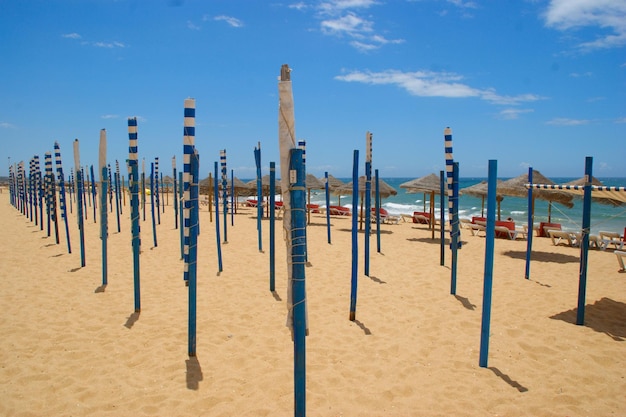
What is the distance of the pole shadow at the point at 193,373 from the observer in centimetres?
389

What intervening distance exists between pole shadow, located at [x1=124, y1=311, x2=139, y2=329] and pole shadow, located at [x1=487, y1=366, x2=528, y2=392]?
4.35 metres

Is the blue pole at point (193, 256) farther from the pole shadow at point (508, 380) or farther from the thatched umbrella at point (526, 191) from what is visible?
the thatched umbrella at point (526, 191)

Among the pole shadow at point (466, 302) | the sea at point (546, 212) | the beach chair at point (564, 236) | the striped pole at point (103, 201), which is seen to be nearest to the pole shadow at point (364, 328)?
the pole shadow at point (466, 302)

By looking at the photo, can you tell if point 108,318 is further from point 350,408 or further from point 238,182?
point 238,182

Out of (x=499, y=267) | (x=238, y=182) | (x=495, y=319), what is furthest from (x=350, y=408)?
(x=238, y=182)

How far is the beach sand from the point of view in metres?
3.64

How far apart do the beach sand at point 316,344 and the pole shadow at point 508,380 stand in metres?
0.02

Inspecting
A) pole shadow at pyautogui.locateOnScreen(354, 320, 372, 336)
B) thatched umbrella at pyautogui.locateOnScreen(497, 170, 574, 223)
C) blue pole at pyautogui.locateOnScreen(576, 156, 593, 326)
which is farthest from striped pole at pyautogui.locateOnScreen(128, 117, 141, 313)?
thatched umbrella at pyautogui.locateOnScreen(497, 170, 574, 223)

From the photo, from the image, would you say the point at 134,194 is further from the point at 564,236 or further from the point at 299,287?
the point at 564,236

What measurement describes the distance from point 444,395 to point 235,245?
329 inches

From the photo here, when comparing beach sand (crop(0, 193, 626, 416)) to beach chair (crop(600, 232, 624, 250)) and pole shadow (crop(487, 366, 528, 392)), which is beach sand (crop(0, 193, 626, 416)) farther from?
beach chair (crop(600, 232, 624, 250))

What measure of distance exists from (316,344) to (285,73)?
10.6 feet

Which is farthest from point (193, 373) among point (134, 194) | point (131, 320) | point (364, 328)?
point (134, 194)

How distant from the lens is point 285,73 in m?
2.89
